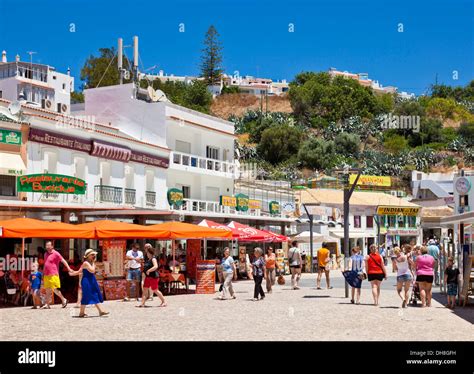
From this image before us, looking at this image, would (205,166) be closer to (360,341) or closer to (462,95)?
(360,341)

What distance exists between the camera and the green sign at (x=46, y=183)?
89.6 feet

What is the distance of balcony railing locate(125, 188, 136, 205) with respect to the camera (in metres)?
35.2

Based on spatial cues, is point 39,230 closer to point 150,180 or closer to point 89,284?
point 89,284

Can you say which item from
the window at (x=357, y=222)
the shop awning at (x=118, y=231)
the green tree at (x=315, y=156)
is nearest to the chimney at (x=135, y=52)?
the shop awning at (x=118, y=231)

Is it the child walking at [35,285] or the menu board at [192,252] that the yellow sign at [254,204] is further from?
the child walking at [35,285]

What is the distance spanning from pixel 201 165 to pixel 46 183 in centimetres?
1670

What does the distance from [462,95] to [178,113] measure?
12074 cm

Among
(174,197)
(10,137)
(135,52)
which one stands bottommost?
(174,197)

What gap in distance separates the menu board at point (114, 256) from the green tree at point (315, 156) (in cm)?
7587

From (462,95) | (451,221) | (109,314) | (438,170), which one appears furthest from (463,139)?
(109,314)

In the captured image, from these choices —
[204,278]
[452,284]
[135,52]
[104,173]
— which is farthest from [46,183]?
[135,52]

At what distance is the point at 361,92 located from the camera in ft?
420

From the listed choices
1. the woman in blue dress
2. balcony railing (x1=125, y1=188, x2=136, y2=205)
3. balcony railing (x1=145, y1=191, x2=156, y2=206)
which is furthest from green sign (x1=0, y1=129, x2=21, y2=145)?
the woman in blue dress

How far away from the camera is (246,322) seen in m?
15.4
